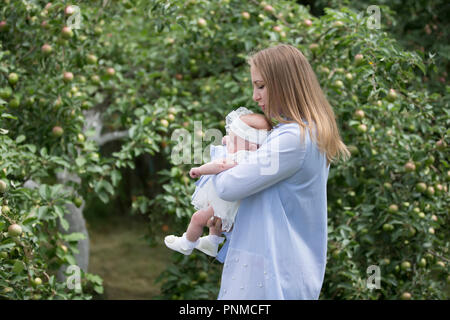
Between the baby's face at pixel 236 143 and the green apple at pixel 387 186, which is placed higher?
the baby's face at pixel 236 143

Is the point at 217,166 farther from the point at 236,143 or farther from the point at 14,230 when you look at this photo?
the point at 14,230

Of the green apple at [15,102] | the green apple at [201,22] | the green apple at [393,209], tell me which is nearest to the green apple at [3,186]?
the green apple at [15,102]

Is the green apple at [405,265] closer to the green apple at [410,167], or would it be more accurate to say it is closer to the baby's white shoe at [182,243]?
the green apple at [410,167]

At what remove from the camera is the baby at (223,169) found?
1416 millimetres

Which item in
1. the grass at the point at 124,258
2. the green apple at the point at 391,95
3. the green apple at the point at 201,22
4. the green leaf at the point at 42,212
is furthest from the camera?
the grass at the point at 124,258

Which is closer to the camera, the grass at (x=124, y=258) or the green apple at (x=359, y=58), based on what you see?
the green apple at (x=359, y=58)

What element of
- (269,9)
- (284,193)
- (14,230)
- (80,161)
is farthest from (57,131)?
(284,193)

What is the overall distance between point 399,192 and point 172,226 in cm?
123

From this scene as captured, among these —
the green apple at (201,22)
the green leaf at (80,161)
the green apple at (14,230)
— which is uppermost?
the green apple at (201,22)

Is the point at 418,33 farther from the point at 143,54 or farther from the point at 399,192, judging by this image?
the point at 143,54

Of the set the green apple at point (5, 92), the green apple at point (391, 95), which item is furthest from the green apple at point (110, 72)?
the green apple at point (391, 95)

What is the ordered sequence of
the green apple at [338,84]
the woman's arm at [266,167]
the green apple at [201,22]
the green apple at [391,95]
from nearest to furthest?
the woman's arm at [266,167]
the green apple at [391,95]
the green apple at [338,84]
the green apple at [201,22]

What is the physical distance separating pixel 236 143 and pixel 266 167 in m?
0.14

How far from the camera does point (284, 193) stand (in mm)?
1415
